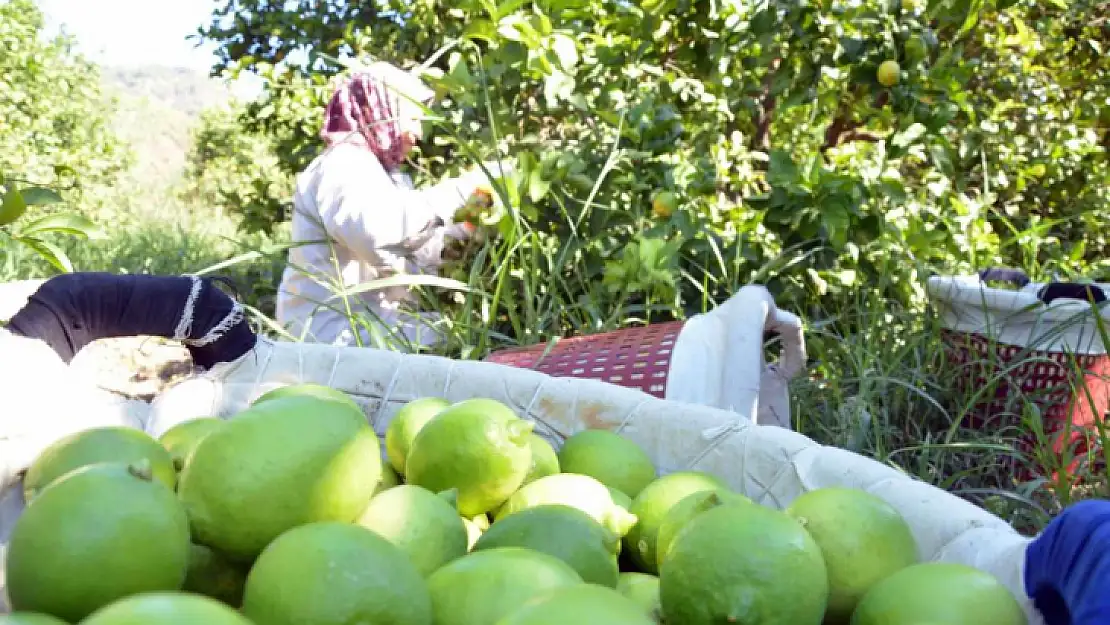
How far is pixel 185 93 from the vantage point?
47781mm

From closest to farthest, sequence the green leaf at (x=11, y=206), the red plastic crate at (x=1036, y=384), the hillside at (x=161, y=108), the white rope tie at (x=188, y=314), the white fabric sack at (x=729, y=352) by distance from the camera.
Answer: the green leaf at (x=11, y=206) < the white rope tie at (x=188, y=314) < the white fabric sack at (x=729, y=352) < the red plastic crate at (x=1036, y=384) < the hillside at (x=161, y=108)

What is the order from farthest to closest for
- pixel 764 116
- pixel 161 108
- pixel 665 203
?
pixel 161 108, pixel 764 116, pixel 665 203

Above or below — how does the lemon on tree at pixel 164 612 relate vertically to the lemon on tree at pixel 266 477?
above

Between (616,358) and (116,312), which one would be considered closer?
(116,312)

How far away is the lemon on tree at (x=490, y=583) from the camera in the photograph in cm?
66

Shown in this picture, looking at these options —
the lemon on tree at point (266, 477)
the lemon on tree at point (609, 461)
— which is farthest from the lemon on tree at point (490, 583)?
the lemon on tree at point (609, 461)

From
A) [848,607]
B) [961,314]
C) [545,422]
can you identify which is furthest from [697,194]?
[848,607]

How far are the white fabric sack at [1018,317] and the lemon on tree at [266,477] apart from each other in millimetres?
1598

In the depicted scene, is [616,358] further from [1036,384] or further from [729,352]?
[1036,384]

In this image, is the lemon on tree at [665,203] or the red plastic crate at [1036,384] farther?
the lemon on tree at [665,203]

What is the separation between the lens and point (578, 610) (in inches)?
21.7

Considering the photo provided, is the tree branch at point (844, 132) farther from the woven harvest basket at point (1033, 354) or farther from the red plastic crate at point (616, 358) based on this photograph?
the red plastic crate at point (616, 358)

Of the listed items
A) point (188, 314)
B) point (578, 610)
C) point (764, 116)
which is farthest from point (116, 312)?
point (764, 116)

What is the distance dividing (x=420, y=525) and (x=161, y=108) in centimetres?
3965
